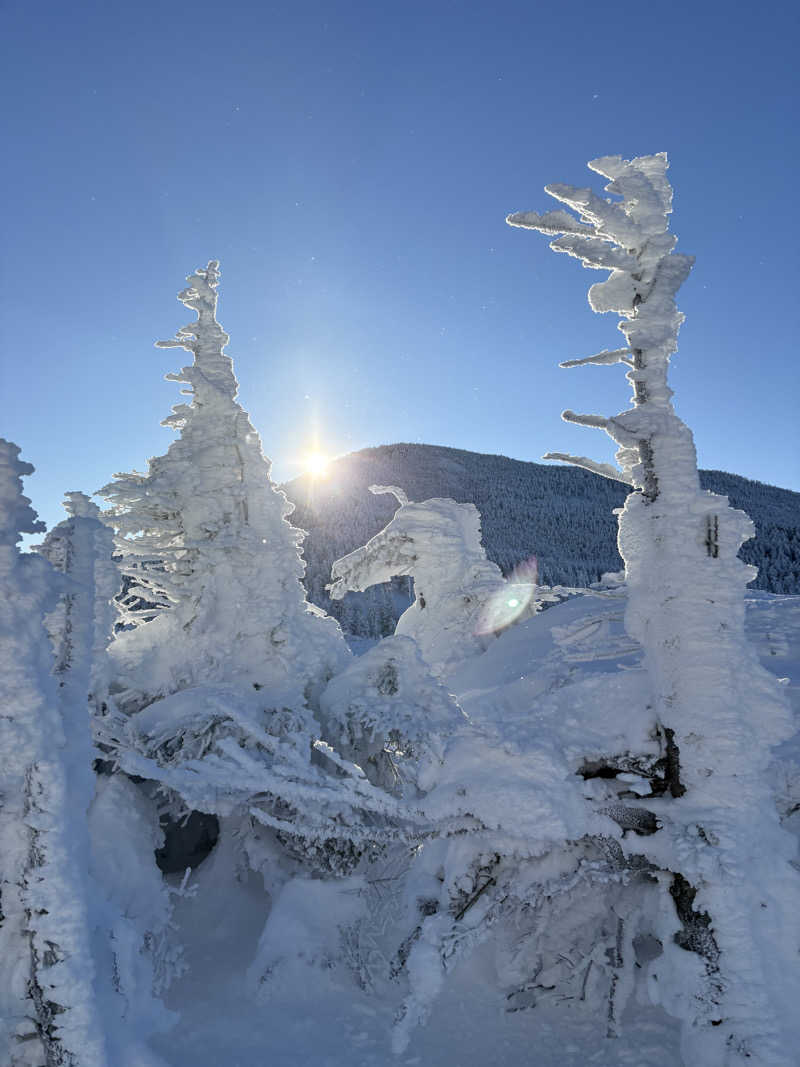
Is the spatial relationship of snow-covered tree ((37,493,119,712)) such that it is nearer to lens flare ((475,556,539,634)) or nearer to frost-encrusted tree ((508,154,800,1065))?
frost-encrusted tree ((508,154,800,1065))

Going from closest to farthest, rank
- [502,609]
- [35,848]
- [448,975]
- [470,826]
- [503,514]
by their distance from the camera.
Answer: [35,848] < [470,826] < [448,975] < [502,609] < [503,514]

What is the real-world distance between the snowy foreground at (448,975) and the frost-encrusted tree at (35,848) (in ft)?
2.42

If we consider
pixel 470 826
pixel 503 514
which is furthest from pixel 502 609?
pixel 503 514

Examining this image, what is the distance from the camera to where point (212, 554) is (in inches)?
472

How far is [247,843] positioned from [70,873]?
659 cm

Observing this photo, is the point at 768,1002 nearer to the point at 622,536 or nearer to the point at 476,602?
the point at 622,536

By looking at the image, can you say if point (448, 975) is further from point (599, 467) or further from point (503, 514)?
point (503, 514)

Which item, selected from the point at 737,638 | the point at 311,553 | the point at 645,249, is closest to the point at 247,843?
the point at 737,638

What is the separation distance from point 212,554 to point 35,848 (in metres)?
7.93

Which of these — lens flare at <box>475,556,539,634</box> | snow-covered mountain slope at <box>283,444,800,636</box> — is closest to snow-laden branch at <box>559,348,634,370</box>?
lens flare at <box>475,556,539,634</box>

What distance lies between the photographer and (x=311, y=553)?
230ft

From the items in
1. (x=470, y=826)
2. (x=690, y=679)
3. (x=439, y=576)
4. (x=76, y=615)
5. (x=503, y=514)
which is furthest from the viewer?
(x=503, y=514)

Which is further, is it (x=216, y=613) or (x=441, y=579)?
(x=441, y=579)

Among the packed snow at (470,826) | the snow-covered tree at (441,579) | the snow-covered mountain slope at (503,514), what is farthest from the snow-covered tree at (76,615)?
the snow-covered mountain slope at (503,514)
